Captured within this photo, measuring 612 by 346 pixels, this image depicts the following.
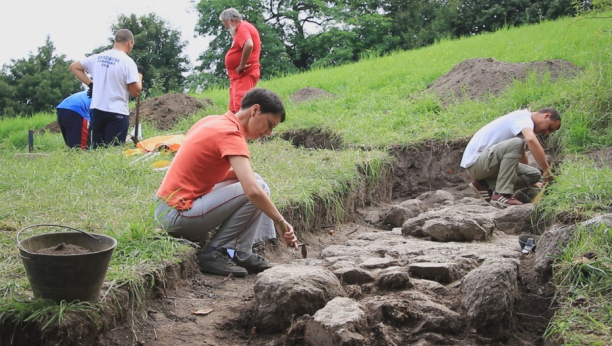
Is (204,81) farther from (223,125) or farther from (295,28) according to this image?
(223,125)

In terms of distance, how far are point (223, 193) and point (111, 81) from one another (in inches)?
147

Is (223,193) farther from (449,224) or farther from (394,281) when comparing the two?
(449,224)

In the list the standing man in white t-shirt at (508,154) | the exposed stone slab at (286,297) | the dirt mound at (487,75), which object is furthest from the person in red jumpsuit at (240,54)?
the exposed stone slab at (286,297)

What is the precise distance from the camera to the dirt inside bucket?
273 centimetres

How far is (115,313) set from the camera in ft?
9.83

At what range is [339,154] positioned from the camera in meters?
7.43

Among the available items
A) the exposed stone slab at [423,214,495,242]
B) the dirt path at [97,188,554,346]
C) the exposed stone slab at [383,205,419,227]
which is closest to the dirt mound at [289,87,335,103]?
the exposed stone slab at [383,205,419,227]

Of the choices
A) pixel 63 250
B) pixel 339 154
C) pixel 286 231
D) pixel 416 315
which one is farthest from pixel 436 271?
pixel 339 154

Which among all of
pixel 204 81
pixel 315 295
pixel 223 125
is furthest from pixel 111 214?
pixel 204 81

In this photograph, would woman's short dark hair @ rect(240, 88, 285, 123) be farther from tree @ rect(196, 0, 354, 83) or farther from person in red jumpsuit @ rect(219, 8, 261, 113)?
tree @ rect(196, 0, 354, 83)

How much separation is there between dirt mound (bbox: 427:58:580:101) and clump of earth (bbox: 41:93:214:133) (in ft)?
15.3

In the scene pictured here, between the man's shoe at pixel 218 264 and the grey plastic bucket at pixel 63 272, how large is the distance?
47.9 inches

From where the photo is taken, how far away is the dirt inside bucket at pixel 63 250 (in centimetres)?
273

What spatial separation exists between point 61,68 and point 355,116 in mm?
21558
